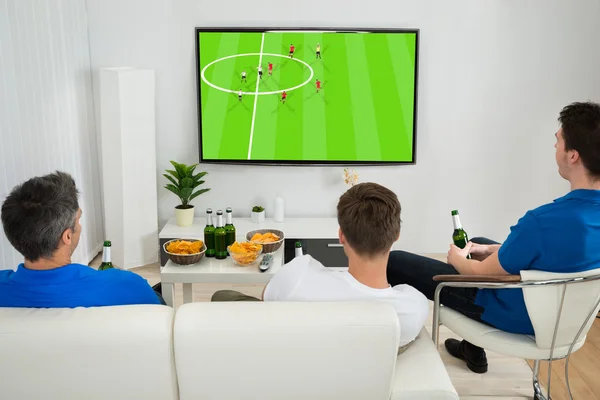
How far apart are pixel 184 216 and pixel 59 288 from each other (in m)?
2.72

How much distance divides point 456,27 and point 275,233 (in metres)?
2.31

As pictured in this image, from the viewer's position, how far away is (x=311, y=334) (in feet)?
5.68

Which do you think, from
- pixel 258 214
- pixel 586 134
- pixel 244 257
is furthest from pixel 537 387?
pixel 258 214

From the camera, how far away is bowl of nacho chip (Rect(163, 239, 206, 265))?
315 centimetres

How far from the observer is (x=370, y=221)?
79.8 inches

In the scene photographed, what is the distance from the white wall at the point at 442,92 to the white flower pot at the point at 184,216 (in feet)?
0.96

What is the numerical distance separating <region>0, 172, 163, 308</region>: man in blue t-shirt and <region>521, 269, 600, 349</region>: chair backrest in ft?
4.74

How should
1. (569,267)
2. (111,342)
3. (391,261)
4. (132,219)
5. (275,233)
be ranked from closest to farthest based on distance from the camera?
(111,342)
(569,267)
(391,261)
(275,233)
(132,219)

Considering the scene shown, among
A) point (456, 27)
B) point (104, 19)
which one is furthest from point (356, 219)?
point (104, 19)

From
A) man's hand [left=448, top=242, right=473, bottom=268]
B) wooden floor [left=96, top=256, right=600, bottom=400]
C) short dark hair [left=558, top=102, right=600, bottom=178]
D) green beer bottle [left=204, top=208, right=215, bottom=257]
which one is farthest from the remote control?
short dark hair [left=558, top=102, right=600, bottom=178]

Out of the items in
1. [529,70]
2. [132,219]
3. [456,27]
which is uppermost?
[456,27]

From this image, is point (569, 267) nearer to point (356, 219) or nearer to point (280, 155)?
point (356, 219)

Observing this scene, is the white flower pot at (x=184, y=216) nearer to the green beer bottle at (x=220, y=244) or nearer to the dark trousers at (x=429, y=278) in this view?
the green beer bottle at (x=220, y=244)

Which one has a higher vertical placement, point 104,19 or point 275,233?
point 104,19
